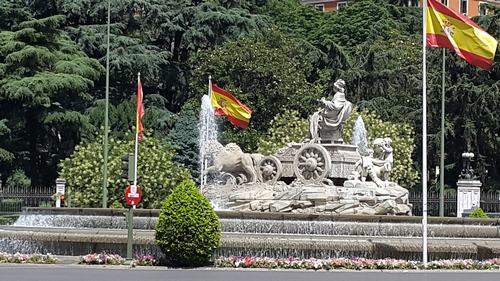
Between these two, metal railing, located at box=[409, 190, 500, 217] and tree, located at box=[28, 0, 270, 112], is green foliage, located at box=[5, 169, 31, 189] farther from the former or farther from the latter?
metal railing, located at box=[409, 190, 500, 217]

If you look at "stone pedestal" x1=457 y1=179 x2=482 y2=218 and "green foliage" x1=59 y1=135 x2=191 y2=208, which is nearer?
"green foliage" x1=59 y1=135 x2=191 y2=208

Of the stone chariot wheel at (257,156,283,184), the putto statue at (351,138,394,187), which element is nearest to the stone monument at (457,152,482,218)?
the putto statue at (351,138,394,187)

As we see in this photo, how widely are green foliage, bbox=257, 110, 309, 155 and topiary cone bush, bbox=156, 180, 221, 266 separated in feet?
88.8

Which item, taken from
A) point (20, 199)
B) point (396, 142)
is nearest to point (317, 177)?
point (396, 142)

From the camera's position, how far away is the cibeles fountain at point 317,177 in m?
30.8

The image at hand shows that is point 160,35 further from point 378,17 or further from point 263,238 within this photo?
point 263,238

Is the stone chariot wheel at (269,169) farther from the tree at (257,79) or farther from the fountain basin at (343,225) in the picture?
the tree at (257,79)

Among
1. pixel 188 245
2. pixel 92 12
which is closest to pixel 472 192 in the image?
pixel 92 12

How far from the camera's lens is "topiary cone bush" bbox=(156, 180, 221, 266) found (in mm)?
24906

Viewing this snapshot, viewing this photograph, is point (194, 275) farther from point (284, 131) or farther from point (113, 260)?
point (284, 131)

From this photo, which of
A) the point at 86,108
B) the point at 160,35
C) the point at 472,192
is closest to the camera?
the point at 472,192

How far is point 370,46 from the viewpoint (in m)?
64.1

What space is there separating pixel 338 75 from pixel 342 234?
35.3 metres

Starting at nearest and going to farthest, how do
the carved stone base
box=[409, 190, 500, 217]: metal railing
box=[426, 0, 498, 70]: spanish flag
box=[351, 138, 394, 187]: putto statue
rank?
box=[426, 0, 498, 70]: spanish flag, the carved stone base, box=[351, 138, 394, 187]: putto statue, box=[409, 190, 500, 217]: metal railing
